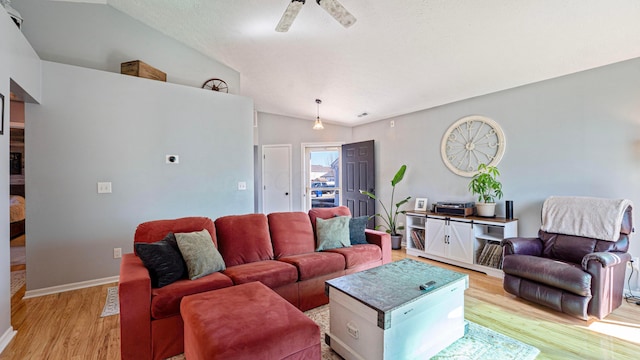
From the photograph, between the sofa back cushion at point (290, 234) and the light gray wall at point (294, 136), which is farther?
the light gray wall at point (294, 136)

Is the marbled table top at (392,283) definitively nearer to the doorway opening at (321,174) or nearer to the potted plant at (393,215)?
the potted plant at (393,215)

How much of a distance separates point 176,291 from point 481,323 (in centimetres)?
248

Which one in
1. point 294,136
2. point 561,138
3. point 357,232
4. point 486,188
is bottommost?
point 357,232

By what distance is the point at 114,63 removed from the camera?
12.1 feet

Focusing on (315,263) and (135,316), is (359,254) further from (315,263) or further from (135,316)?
(135,316)

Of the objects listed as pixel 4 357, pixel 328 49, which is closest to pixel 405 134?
pixel 328 49

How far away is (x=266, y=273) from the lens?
8.01 feet

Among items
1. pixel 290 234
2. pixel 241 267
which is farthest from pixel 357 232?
pixel 241 267

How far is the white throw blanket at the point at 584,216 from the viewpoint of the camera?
270 centimetres

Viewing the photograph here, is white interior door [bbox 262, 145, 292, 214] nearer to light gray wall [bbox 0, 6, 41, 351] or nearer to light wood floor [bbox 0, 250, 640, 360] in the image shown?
light wood floor [bbox 0, 250, 640, 360]

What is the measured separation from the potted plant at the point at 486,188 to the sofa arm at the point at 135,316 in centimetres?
388

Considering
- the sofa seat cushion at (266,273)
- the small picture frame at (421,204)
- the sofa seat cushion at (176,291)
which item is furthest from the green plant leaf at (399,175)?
the sofa seat cushion at (176,291)

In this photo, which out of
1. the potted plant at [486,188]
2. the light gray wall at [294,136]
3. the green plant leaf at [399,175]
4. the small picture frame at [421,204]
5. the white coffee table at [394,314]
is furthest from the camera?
the light gray wall at [294,136]

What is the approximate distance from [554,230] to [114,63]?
5695mm
